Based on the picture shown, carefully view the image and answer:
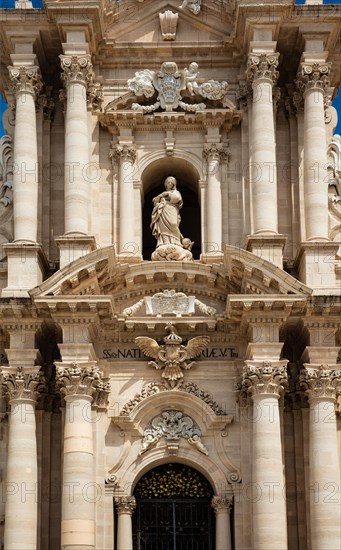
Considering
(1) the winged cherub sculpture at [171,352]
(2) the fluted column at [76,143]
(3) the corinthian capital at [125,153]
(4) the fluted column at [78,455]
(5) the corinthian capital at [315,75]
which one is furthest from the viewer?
(3) the corinthian capital at [125,153]

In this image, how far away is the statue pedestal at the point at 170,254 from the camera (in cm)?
2972

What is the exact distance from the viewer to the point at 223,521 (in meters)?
28.6

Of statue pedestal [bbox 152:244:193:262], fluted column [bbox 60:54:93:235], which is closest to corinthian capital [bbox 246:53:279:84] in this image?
fluted column [bbox 60:54:93:235]

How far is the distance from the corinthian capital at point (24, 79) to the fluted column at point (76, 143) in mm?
594

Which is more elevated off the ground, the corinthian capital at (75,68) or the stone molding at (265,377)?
the corinthian capital at (75,68)

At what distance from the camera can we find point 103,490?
28.6 metres

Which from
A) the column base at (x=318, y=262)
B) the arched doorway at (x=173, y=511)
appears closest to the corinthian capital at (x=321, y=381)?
the column base at (x=318, y=262)

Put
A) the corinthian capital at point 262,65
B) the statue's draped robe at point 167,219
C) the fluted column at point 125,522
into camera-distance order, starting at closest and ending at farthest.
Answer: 1. the fluted column at point 125,522
2. the statue's draped robe at point 167,219
3. the corinthian capital at point 262,65

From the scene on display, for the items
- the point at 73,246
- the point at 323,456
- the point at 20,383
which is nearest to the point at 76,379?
the point at 20,383

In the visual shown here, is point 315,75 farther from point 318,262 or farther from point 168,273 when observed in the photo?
point 168,273

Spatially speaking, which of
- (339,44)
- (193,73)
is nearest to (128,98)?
(193,73)

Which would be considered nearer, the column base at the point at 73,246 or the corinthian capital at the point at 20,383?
the corinthian capital at the point at 20,383

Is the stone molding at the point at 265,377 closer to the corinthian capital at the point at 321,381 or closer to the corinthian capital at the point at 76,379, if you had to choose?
the corinthian capital at the point at 321,381

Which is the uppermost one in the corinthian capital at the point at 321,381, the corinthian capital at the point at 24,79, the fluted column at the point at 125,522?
the corinthian capital at the point at 24,79
